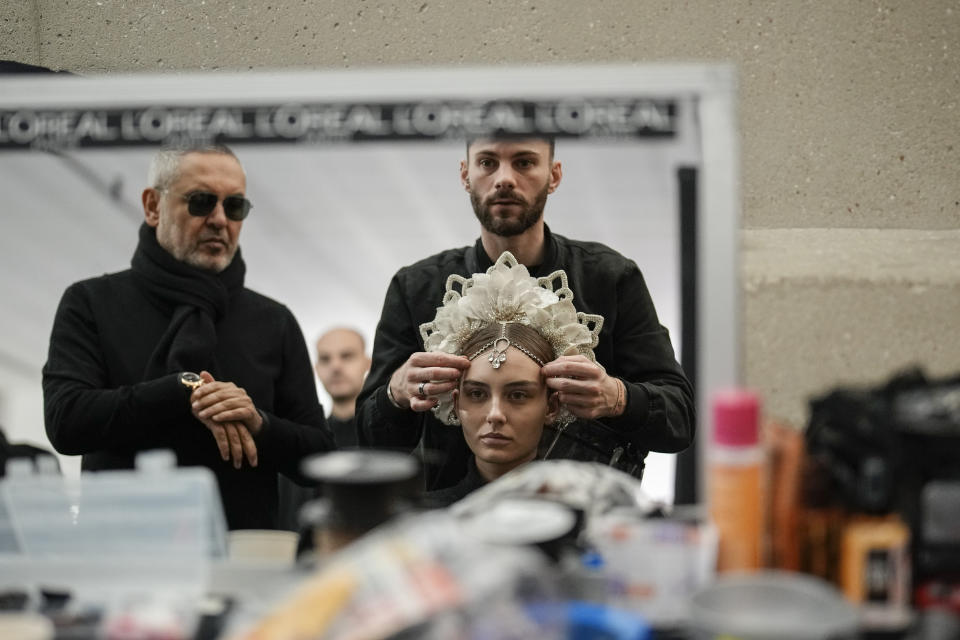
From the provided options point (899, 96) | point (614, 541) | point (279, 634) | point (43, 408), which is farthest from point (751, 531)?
point (899, 96)

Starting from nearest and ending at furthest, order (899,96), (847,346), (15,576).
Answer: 1. (15,576)
2. (847,346)
3. (899,96)

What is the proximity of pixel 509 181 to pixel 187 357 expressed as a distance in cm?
52

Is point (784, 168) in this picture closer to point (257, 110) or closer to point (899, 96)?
point (899, 96)

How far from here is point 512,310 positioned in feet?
4.57

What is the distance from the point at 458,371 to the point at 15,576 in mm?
630

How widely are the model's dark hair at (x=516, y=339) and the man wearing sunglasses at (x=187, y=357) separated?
25 centimetres

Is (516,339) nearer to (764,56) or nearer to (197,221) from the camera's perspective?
(197,221)

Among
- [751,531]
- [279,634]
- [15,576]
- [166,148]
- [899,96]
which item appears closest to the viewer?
[279,634]

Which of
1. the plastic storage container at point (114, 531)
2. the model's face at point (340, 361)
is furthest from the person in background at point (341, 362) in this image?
the plastic storage container at point (114, 531)

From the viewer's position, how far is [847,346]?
138 cm

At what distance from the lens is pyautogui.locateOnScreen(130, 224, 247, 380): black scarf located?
1.35 m

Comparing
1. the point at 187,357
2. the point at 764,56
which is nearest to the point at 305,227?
the point at 187,357

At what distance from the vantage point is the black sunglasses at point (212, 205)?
4.38 feet

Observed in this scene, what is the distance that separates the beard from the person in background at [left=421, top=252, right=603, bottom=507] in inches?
1.5
